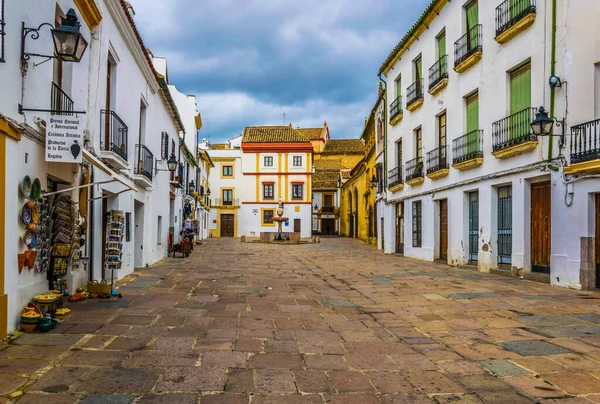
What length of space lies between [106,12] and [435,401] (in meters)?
8.97

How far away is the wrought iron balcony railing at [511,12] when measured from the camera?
10.3 meters

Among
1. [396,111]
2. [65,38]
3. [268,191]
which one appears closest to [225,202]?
[268,191]

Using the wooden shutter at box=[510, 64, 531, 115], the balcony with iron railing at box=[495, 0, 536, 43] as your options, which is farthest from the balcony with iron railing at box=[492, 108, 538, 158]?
the balcony with iron railing at box=[495, 0, 536, 43]

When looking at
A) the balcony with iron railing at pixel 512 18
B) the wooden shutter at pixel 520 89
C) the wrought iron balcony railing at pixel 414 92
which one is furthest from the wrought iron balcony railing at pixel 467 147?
the wrought iron balcony railing at pixel 414 92

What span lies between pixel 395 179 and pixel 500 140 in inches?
331

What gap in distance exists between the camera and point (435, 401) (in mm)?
3666

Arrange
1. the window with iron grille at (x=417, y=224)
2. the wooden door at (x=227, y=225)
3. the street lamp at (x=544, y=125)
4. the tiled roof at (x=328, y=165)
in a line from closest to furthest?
1. the street lamp at (x=544, y=125)
2. the window with iron grille at (x=417, y=224)
3. the wooden door at (x=227, y=225)
4. the tiled roof at (x=328, y=165)

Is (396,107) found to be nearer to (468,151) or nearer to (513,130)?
(468,151)

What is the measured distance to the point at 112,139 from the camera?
9.58 metres

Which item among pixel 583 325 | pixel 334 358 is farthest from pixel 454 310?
pixel 334 358

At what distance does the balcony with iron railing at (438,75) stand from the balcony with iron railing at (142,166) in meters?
9.05


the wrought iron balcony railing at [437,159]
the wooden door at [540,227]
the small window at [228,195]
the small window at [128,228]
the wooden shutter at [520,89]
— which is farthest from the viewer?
the small window at [228,195]

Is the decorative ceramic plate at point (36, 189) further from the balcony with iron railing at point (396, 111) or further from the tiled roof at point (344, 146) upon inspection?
the tiled roof at point (344, 146)

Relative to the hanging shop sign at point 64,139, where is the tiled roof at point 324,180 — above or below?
above
